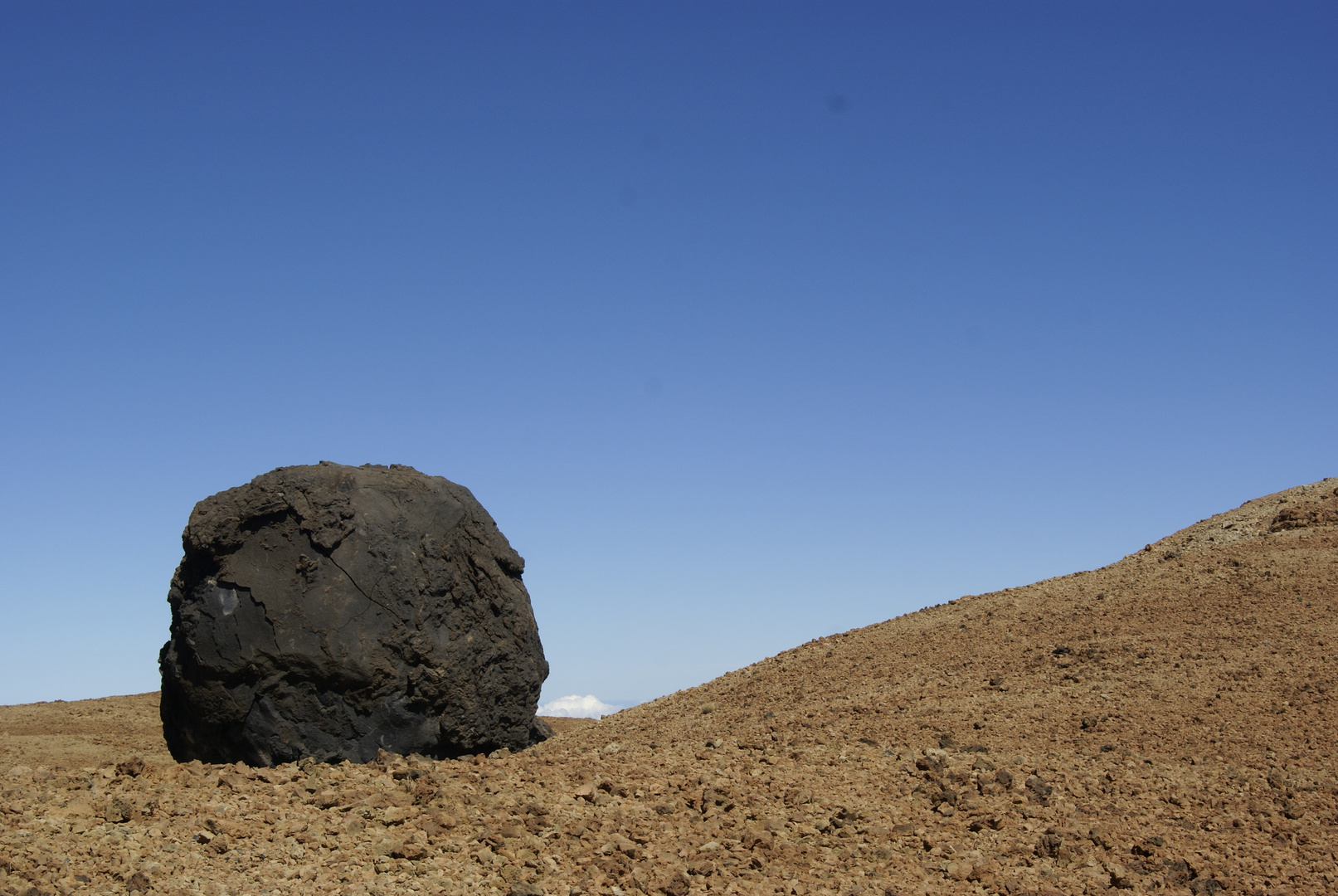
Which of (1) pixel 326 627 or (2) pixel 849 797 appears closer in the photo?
(2) pixel 849 797

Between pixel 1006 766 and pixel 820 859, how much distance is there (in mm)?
2639

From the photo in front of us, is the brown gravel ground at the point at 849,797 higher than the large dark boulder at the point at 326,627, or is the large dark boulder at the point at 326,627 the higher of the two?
the large dark boulder at the point at 326,627

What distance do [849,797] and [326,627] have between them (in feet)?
14.8

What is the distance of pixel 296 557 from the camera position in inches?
371

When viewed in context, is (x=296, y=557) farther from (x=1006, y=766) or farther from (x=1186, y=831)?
(x=1186, y=831)

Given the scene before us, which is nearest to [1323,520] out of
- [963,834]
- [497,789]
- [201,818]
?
[963,834]

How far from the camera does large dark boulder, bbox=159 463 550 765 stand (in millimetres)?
9242

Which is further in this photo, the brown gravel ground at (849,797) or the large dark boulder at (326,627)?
the large dark boulder at (326,627)

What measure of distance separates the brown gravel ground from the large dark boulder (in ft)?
1.50

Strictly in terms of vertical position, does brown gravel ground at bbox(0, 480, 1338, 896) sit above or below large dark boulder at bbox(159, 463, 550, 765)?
below

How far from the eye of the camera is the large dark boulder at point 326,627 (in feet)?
30.3

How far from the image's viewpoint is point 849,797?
8.68m

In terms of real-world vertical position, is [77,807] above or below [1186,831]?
above

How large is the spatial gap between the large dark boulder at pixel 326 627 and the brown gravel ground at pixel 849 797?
457 millimetres
